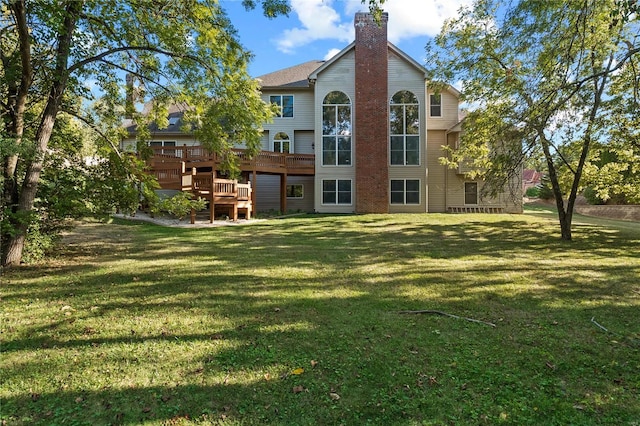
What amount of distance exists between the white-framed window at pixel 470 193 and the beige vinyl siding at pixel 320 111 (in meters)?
6.49

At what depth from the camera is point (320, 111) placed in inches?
766

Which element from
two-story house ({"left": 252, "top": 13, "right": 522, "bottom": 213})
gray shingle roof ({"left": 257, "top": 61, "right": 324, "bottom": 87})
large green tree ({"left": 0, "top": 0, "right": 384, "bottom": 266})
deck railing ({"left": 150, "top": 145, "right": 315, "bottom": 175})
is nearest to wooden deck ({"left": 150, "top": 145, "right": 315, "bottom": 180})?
deck railing ({"left": 150, "top": 145, "right": 315, "bottom": 175})

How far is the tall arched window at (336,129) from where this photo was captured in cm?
1942

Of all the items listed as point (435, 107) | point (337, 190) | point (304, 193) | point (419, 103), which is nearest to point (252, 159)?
point (337, 190)

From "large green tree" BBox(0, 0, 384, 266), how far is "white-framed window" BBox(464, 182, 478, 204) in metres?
16.3

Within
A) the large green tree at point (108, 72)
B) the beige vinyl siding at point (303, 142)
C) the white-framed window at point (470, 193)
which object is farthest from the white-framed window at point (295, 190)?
the large green tree at point (108, 72)

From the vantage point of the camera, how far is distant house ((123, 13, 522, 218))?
18.8 meters

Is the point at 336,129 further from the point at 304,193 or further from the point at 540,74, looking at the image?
the point at 540,74

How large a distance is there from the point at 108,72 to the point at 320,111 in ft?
41.9

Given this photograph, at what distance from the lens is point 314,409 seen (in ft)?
8.34

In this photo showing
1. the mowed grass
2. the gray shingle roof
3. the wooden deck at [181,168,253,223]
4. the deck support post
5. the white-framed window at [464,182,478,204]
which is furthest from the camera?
the gray shingle roof

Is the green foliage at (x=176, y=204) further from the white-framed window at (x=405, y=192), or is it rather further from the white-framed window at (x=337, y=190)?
the white-framed window at (x=405, y=192)

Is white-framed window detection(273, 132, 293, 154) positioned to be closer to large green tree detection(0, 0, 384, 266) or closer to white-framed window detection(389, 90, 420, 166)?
white-framed window detection(389, 90, 420, 166)

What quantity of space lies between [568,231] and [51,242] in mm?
13185
